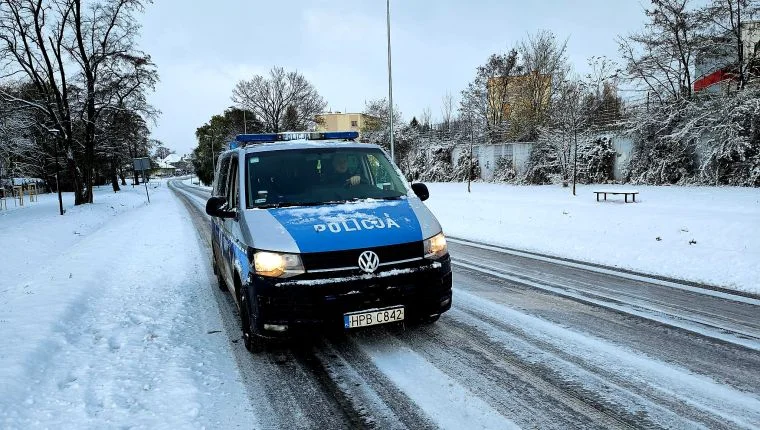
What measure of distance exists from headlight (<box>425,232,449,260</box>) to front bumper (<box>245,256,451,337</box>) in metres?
0.28

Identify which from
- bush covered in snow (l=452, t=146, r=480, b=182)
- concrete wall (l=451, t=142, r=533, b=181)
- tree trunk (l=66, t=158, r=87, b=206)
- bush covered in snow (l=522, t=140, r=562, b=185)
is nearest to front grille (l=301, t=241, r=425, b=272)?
bush covered in snow (l=522, t=140, r=562, b=185)

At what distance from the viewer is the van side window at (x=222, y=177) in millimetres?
6398

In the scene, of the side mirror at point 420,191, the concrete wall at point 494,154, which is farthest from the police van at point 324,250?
the concrete wall at point 494,154

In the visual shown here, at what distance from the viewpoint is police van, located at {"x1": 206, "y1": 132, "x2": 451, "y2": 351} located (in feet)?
13.1

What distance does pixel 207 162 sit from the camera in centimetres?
7588

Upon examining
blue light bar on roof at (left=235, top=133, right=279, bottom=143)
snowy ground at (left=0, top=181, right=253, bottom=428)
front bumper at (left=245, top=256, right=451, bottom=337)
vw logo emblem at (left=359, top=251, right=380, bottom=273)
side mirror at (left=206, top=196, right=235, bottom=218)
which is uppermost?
blue light bar on roof at (left=235, top=133, right=279, bottom=143)

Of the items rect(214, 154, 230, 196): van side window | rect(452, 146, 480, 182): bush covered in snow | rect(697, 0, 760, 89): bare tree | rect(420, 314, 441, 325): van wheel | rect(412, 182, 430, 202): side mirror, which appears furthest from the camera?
rect(452, 146, 480, 182): bush covered in snow

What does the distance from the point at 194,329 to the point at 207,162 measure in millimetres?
75703

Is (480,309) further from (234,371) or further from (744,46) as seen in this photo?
(744,46)

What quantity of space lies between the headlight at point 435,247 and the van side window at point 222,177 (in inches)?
123

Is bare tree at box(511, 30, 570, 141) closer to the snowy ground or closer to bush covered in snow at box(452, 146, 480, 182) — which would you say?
bush covered in snow at box(452, 146, 480, 182)

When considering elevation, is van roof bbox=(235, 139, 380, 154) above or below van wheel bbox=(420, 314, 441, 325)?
above

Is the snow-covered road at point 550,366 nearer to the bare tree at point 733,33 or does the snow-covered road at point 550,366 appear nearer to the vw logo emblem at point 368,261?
the vw logo emblem at point 368,261

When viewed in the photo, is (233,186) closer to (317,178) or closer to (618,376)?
(317,178)
